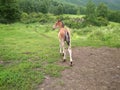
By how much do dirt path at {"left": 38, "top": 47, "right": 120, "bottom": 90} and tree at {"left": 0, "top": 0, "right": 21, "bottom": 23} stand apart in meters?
28.3

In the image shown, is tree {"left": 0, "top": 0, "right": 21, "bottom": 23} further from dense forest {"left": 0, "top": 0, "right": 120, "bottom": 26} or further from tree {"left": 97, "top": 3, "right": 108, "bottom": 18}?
tree {"left": 97, "top": 3, "right": 108, "bottom": 18}

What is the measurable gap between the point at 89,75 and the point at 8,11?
105ft

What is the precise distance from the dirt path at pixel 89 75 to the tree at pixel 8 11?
28306 millimetres

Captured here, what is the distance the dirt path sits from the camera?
7.71 m

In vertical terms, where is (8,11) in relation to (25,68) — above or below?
above

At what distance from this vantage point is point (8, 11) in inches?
1489

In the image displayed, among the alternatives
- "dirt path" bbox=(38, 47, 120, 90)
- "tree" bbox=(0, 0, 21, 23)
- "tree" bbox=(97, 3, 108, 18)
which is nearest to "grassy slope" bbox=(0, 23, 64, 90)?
"dirt path" bbox=(38, 47, 120, 90)

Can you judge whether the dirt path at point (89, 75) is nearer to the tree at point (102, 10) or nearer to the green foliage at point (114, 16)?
the tree at point (102, 10)

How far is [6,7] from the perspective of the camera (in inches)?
1470

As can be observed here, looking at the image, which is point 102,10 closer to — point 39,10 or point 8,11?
point 39,10

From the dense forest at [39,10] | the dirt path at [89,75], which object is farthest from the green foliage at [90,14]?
the dirt path at [89,75]

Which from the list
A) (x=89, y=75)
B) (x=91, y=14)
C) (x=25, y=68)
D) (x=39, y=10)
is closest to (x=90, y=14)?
(x=91, y=14)

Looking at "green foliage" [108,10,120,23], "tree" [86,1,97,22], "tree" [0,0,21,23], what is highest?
"tree" [0,0,21,23]

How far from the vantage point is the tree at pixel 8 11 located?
37281 mm
